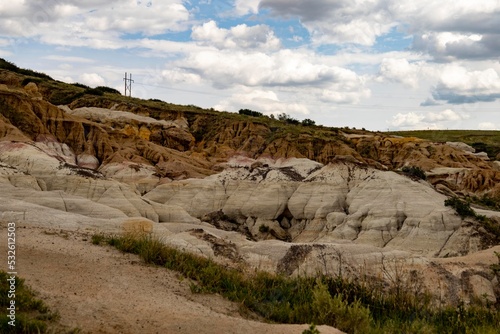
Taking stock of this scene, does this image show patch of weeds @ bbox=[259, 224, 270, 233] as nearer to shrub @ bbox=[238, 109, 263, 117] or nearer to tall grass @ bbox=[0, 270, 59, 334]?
tall grass @ bbox=[0, 270, 59, 334]

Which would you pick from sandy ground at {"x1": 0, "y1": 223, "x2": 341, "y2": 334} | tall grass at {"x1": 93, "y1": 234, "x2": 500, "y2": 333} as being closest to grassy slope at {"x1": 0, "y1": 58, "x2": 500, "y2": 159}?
tall grass at {"x1": 93, "y1": 234, "x2": 500, "y2": 333}

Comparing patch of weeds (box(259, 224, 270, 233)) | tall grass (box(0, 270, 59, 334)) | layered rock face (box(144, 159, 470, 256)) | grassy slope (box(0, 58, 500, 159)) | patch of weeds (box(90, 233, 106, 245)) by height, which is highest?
grassy slope (box(0, 58, 500, 159))

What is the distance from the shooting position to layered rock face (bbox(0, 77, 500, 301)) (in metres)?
15.6

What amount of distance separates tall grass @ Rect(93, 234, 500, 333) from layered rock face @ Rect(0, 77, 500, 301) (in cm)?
239

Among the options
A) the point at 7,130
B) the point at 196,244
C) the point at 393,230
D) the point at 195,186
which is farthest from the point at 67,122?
the point at 196,244

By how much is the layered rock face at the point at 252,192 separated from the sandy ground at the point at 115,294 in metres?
4.04

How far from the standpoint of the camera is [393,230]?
26.5m

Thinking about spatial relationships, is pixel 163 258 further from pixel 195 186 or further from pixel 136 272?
pixel 195 186

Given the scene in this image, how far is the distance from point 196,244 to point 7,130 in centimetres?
2587

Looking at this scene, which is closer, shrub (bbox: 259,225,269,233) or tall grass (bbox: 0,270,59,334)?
tall grass (bbox: 0,270,59,334)

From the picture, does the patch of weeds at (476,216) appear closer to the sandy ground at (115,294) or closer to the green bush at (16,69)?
the sandy ground at (115,294)

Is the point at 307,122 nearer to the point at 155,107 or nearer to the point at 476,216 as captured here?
the point at 155,107

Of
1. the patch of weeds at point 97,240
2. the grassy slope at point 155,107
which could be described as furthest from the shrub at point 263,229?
the grassy slope at point 155,107

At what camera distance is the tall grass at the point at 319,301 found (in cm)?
823
